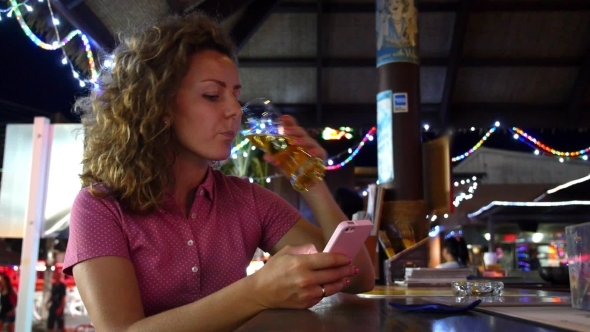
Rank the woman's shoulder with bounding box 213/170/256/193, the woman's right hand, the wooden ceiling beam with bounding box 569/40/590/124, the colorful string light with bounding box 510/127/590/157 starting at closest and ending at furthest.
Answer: the woman's right hand, the woman's shoulder with bounding box 213/170/256/193, the wooden ceiling beam with bounding box 569/40/590/124, the colorful string light with bounding box 510/127/590/157

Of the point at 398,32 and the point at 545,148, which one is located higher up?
the point at 398,32

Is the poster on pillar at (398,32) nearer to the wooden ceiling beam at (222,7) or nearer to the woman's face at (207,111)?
the wooden ceiling beam at (222,7)

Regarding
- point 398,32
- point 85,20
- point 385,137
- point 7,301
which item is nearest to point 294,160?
point 85,20

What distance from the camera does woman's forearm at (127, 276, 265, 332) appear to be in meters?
0.94

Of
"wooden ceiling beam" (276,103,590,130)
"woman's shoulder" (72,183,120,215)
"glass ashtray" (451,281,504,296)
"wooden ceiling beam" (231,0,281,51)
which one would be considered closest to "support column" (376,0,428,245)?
"wooden ceiling beam" (231,0,281,51)

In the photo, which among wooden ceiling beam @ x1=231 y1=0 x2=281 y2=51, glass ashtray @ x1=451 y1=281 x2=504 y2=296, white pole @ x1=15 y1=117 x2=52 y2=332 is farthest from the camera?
wooden ceiling beam @ x1=231 y1=0 x2=281 y2=51

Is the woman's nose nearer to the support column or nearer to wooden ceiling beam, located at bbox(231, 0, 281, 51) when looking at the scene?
the support column

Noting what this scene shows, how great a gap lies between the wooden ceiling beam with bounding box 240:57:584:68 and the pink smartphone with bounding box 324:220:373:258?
4.03 meters

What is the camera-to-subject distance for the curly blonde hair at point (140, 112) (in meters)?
1.30

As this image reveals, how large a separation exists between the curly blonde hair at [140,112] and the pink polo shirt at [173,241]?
0.17 feet

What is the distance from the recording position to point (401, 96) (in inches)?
137

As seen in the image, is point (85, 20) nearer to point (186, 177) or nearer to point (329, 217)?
point (186, 177)

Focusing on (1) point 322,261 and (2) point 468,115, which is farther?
(2) point 468,115

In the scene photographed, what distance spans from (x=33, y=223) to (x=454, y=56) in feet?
11.7
